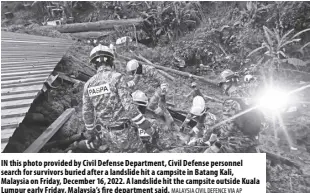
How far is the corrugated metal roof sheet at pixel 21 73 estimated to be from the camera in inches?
119

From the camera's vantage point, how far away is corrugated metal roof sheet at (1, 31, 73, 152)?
3.02m

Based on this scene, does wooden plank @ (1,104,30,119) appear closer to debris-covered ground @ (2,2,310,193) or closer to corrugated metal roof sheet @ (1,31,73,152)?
corrugated metal roof sheet @ (1,31,73,152)

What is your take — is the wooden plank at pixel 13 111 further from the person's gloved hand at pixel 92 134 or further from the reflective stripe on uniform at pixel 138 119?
the reflective stripe on uniform at pixel 138 119

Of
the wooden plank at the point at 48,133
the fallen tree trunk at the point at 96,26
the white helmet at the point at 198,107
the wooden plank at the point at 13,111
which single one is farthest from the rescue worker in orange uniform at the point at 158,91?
the fallen tree trunk at the point at 96,26

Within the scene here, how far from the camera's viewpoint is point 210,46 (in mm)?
9305

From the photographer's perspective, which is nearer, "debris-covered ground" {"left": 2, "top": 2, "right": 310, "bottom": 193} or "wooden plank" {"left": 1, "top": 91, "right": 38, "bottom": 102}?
"wooden plank" {"left": 1, "top": 91, "right": 38, "bottom": 102}

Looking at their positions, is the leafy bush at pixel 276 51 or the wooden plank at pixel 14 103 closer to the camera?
the wooden plank at pixel 14 103

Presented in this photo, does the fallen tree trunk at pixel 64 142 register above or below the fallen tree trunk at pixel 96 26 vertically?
below

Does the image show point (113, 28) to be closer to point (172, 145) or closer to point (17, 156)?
point (172, 145)

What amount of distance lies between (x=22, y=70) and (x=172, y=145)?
3324 mm

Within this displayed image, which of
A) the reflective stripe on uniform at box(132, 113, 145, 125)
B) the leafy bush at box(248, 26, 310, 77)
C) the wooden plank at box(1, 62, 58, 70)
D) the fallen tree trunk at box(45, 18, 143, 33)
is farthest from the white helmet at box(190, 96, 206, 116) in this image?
the fallen tree trunk at box(45, 18, 143, 33)

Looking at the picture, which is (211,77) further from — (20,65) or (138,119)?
(20,65)

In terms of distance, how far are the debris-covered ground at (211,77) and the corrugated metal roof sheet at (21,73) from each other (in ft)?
1.88

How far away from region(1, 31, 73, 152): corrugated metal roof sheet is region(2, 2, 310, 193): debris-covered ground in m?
0.57
